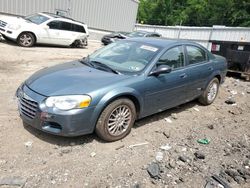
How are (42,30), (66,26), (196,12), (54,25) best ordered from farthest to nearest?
1. (196,12)
2. (66,26)
3. (54,25)
4. (42,30)

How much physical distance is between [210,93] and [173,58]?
193cm

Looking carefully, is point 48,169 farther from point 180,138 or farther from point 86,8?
point 86,8

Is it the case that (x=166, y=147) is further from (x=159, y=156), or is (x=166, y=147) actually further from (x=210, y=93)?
(x=210, y=93)

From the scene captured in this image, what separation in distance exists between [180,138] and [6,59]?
7.21 m

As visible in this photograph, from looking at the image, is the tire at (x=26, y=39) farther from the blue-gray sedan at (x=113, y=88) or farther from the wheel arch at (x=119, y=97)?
the wheel arch at (x=119, y=97)

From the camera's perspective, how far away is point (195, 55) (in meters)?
6.10

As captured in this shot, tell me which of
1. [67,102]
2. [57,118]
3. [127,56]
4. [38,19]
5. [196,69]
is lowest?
[57,118]

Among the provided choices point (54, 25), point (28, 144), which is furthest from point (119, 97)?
point (54, 25)

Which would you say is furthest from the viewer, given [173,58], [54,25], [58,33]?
[58,33]

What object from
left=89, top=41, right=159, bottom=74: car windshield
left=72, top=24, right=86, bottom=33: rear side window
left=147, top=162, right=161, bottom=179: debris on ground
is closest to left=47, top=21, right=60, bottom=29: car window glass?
left=72, top=24, right=86, bottom=33: rear side window

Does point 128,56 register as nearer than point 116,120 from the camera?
No

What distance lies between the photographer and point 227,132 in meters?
5.44

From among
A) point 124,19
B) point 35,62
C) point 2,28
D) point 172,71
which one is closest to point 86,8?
point 124,19

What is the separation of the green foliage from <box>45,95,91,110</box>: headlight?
1751 inches
